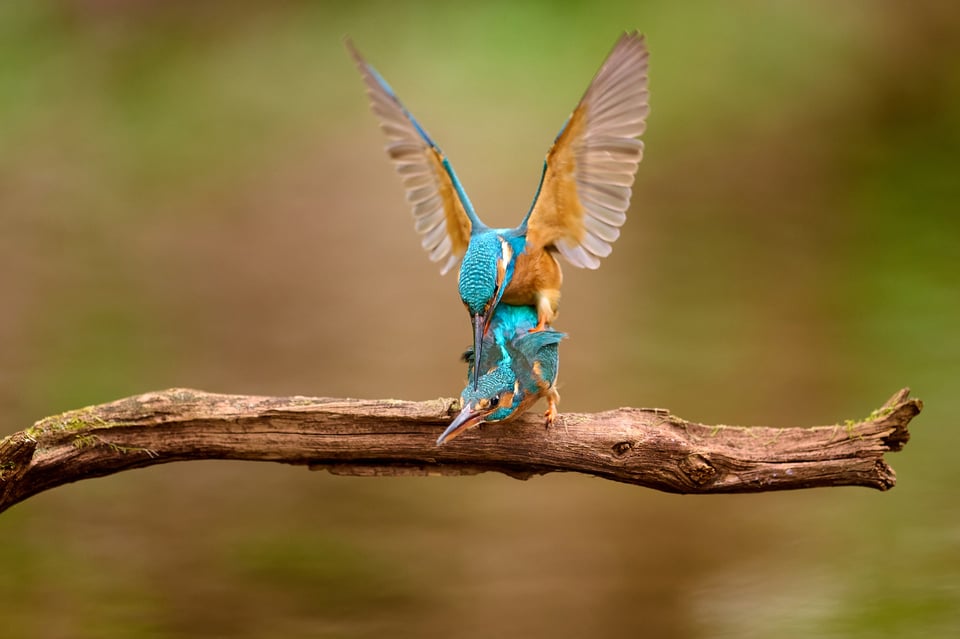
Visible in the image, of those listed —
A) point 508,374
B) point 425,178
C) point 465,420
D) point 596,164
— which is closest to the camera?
point 465,420

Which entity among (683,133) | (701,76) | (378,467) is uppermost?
(701,76)

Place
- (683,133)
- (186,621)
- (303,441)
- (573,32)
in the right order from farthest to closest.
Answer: (573,32), (683,133), (186,621), (303,441)

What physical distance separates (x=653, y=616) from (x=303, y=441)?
1371 millimetres

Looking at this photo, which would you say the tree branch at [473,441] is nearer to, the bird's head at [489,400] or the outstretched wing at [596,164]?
the bird's head at [489,400]

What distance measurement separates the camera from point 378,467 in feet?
7.98

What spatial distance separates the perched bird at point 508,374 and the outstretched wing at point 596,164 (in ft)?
0.93

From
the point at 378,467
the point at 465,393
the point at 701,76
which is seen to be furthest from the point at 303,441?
the point at 701,76

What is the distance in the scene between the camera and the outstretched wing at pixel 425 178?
8.82ft

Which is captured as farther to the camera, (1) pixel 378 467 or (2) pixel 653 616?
(2) pixel 653 616

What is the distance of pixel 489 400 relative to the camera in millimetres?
2162

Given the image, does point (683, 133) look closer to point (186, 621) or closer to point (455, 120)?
point (455, 120)

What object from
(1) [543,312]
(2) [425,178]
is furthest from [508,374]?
(2) [425,178]

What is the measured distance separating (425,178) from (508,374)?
82 cm

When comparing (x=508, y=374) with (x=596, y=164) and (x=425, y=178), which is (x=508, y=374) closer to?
(x=596, y=164)
